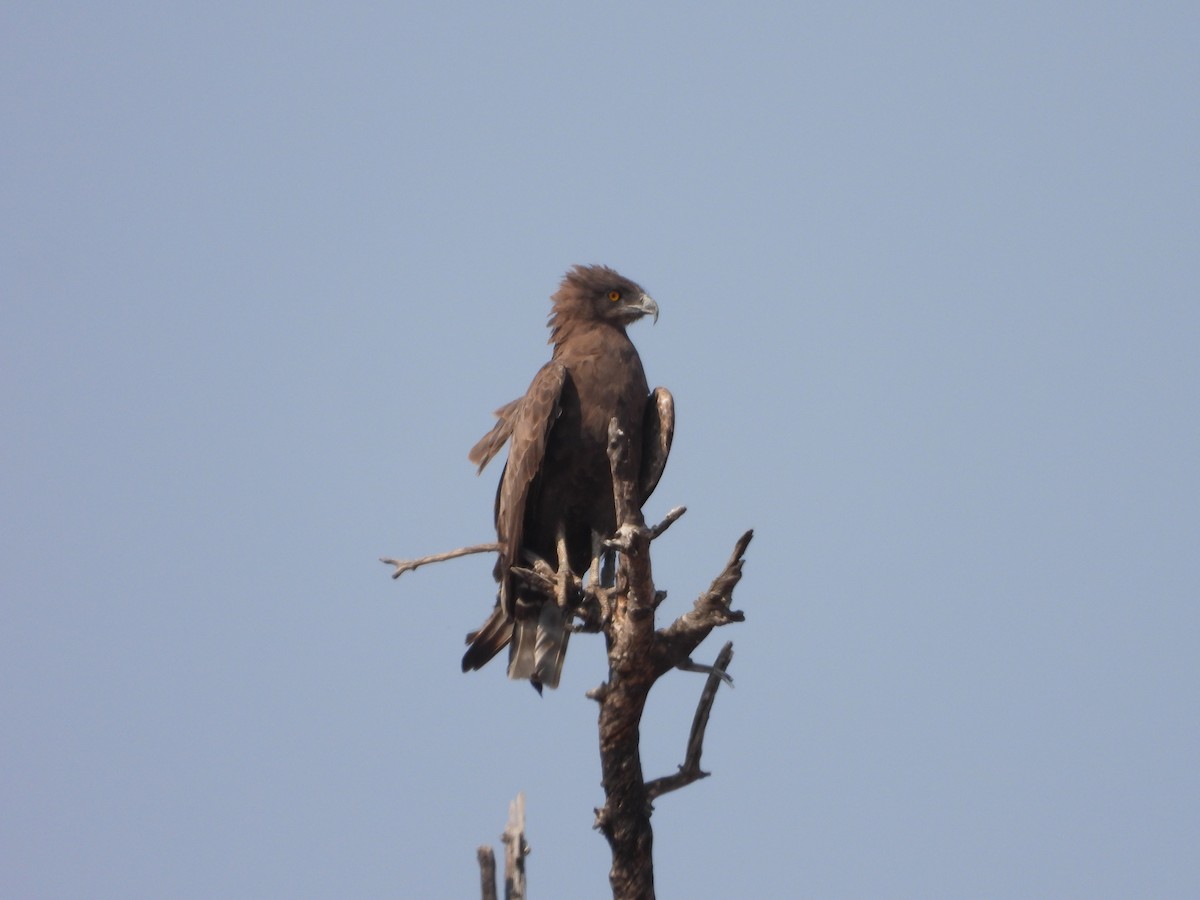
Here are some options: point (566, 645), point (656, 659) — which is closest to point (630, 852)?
point (656, 659)

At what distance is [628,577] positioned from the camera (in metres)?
7.03

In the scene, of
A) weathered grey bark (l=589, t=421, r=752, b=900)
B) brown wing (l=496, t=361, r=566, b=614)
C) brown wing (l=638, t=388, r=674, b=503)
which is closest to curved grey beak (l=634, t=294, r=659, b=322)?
brown wing (l=638, t=388, r=674, b=503)

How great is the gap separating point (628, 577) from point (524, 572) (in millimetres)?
1542

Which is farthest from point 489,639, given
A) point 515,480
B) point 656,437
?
point 656,437

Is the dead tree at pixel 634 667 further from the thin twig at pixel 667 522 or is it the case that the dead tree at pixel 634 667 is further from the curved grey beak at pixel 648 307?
the curved grey beak at pixel 648 307

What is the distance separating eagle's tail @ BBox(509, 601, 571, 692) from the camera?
926cm

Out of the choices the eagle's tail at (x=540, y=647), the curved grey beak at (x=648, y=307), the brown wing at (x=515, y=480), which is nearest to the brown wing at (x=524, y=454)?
the brown wing at (x=515, y=480)

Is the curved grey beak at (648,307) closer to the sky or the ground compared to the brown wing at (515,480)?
closer to the sky

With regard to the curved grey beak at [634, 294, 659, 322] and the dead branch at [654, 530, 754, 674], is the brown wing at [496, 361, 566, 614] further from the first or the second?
the dead branch at [654, 530, 754, 674]

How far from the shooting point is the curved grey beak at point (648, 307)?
10.1 m

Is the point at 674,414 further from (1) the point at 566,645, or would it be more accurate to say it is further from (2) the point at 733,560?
(2) the point at 733,560

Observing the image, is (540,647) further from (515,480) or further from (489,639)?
(515,480)

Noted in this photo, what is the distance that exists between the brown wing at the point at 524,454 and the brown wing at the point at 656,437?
0.62 meters

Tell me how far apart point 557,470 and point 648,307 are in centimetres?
154
